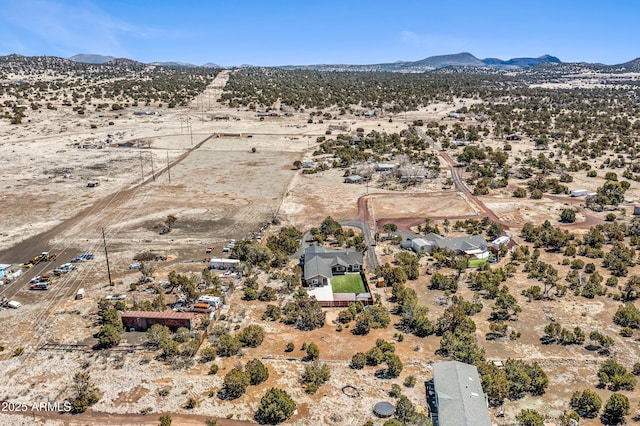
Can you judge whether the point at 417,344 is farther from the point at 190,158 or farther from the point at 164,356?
the point at 190,158

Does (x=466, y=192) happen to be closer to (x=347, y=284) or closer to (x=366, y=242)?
(x=366, y=242)

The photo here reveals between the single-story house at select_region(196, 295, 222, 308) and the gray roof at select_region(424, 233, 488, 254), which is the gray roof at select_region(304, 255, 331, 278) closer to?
the single-story house at select_region(196, 295, 222, 308)

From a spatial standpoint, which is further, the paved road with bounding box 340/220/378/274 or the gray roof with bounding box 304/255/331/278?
the paved road with bounding box 340/220/378/274

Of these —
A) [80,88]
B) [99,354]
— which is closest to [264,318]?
[99,354]

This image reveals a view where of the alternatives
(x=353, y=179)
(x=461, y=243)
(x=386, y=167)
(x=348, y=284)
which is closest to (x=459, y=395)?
(x=348, y=284)

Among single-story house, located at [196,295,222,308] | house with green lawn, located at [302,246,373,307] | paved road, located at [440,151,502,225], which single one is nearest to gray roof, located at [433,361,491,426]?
house with green lawn, located at [302,246,373,307]

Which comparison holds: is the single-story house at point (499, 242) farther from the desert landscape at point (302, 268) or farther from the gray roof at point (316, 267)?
the gray roof at point (316, 267)

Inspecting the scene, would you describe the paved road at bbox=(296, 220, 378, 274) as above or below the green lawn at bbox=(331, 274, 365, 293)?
above
